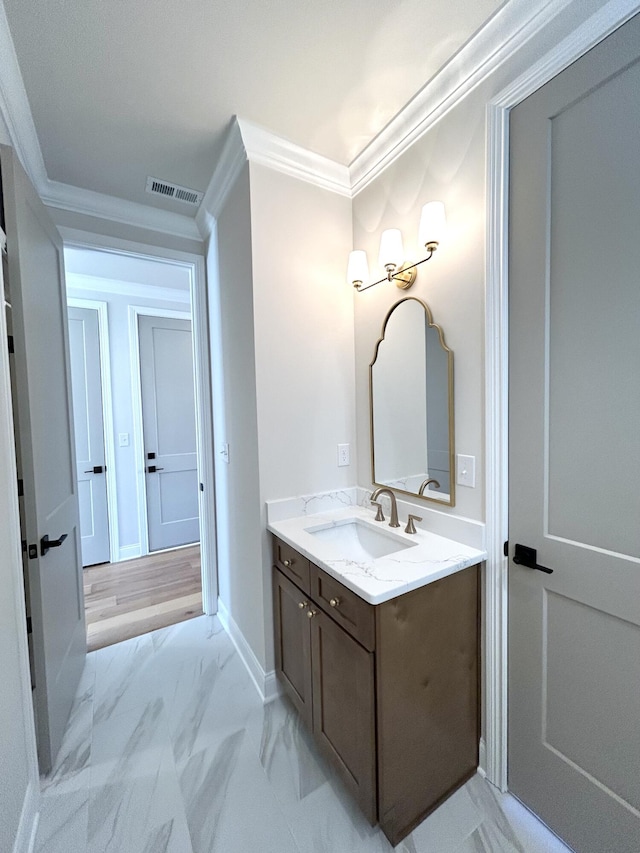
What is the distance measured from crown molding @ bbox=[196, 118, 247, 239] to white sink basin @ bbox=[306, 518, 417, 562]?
5.87 feet

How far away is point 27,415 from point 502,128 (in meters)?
1.98

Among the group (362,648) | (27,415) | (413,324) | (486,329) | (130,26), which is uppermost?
(130,26)

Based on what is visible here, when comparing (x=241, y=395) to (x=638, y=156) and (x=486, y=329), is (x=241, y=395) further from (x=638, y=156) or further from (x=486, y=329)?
(x=638, y=156)

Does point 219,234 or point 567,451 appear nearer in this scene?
point 567,451

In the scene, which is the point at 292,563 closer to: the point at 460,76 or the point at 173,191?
the point at 460,76

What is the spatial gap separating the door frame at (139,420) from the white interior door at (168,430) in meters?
0.04

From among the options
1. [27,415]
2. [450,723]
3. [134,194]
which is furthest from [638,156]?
[134,194]

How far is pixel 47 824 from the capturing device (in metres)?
1.20

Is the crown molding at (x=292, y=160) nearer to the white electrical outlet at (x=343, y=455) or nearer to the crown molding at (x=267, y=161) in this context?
the crown molding at (x=267, y=161)

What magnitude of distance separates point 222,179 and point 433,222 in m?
1.22

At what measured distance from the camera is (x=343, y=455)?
1.89 metres

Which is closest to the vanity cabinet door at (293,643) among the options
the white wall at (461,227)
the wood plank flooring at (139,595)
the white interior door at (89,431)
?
the white wall at (461,227)

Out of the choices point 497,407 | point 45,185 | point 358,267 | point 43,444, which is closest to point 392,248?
point 358,267

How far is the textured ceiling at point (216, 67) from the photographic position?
1096 millimetres
